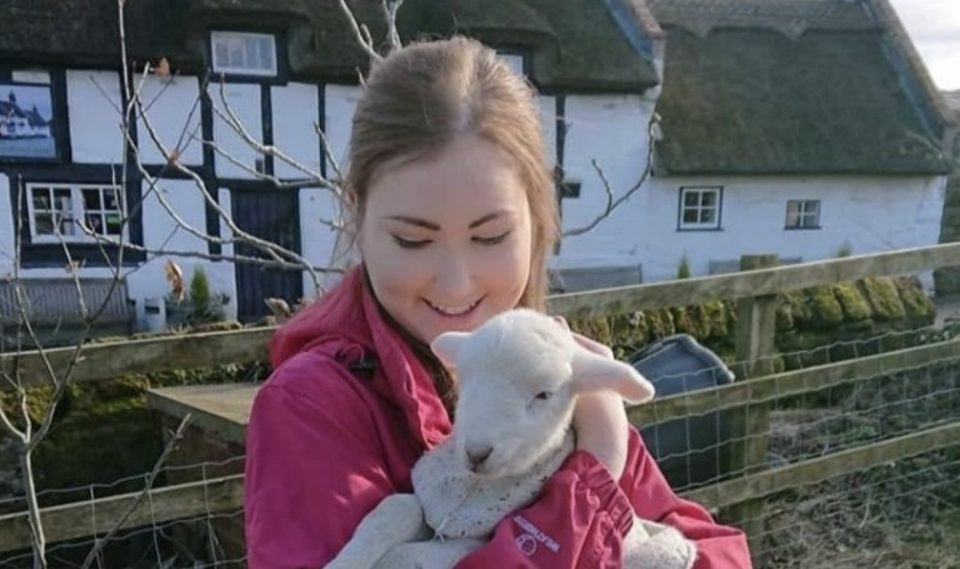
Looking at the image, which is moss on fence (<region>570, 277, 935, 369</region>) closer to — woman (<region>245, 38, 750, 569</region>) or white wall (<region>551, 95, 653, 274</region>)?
white wall (<region>551, 95, 653, 274</region>)

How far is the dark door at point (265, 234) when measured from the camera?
40.2ft

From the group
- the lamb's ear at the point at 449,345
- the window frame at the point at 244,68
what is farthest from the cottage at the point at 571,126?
the lamb's ear at the point at 449,345

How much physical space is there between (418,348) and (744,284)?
75.8 inches

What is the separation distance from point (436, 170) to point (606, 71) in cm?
1339

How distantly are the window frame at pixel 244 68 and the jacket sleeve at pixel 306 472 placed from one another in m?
11.4

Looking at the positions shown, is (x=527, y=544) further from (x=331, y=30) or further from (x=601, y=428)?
(x=331, y=30)

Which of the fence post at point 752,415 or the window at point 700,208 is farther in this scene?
the window at point 700,208

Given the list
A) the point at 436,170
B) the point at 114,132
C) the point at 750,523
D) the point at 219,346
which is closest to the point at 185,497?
the point at 219,346

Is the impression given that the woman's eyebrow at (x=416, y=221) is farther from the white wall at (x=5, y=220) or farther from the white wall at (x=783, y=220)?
the white wall at (x=783, y=220)

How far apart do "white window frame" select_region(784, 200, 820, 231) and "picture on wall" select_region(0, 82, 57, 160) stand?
12912 millimetres

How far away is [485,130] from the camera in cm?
118

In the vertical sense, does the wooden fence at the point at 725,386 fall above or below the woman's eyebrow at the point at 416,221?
below

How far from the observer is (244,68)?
38.8 ft

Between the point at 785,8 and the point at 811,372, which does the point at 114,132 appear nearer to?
the point at 811,372
